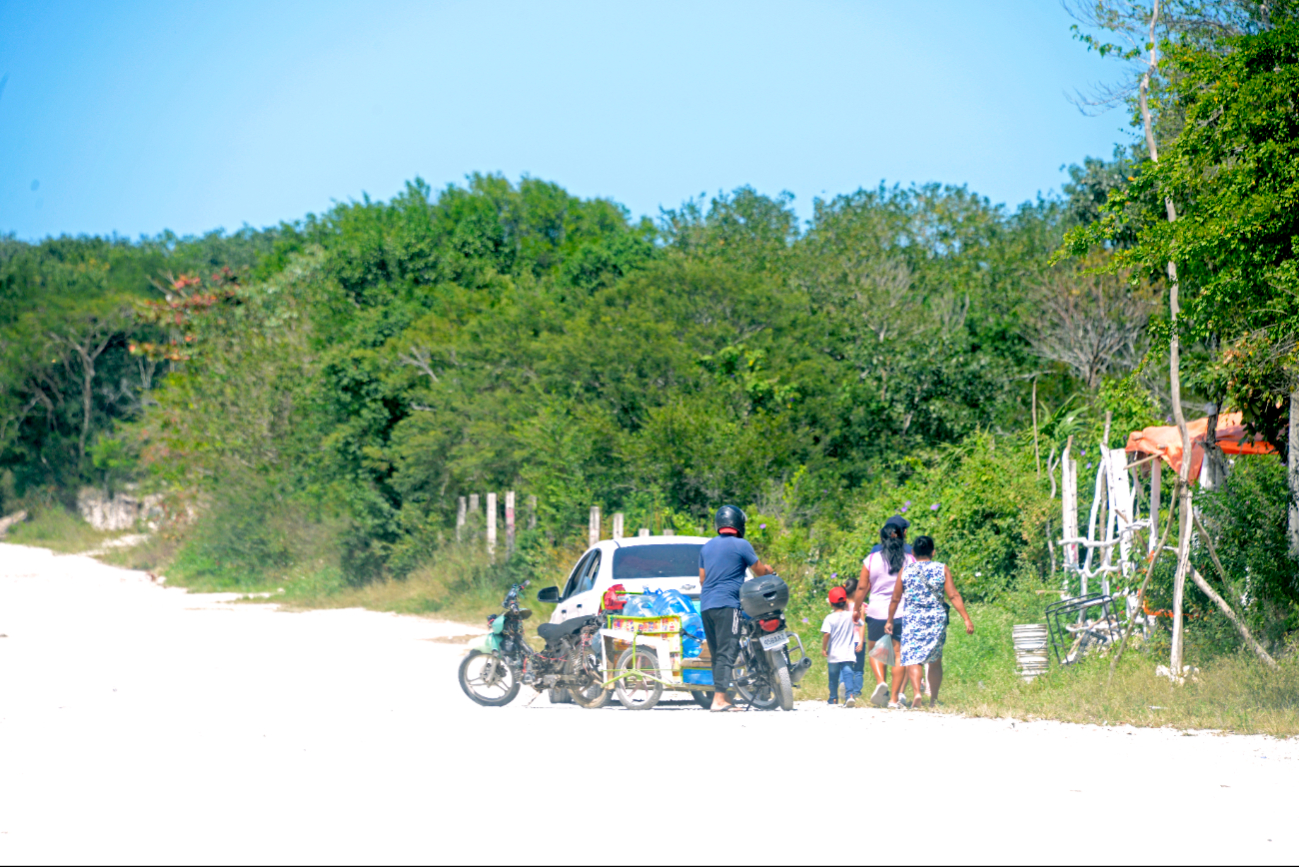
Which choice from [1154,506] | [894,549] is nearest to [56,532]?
[894,549]

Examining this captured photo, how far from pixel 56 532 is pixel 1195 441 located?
67785mm

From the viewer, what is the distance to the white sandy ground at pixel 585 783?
6535mm

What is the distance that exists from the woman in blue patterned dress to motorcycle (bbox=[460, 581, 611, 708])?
9.73 feet

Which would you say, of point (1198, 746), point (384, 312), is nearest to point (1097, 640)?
point (1198, 746)

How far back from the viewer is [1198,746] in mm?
9914

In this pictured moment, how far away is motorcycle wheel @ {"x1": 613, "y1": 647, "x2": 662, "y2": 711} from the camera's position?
13281 mm

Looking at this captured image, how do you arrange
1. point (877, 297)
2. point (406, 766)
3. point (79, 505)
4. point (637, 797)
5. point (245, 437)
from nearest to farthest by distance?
point (637, 797) → point (406, 766) → point (877, 297) → point (245, 437) → point (79, 505)

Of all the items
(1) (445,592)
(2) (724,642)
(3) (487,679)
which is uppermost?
(2) (724,642)

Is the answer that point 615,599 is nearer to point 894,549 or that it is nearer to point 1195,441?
point 894,549

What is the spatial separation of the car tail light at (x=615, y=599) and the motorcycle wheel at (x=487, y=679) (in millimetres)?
1147

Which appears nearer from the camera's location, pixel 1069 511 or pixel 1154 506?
pixel 1154 506

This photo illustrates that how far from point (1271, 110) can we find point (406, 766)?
9407 millimetres

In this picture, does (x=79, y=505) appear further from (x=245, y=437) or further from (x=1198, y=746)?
(x=1198, y=746)

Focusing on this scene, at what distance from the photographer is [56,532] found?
2862 inches
